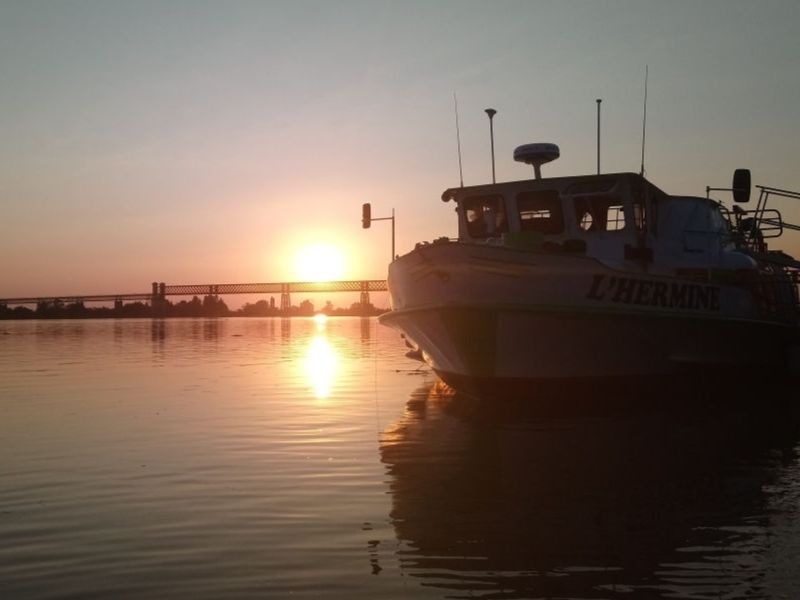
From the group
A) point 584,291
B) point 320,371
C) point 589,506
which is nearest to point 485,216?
point 584,291

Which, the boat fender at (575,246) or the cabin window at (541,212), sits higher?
the cabin window at (541,212)

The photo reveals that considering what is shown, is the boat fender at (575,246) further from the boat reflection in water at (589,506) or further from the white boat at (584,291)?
the boat reflection in water at (589,506)

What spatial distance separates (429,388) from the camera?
1847 cm

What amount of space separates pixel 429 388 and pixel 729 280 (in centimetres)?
690

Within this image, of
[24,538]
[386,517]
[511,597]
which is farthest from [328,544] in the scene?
[24,538]

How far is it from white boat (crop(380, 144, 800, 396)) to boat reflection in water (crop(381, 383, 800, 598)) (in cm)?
170

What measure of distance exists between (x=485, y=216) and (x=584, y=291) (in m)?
3.96

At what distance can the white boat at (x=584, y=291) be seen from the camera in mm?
13148

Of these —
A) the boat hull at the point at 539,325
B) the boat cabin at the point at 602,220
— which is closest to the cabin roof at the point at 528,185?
the boat cabin at the point at 602,220

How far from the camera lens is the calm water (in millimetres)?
5016

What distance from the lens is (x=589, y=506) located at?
22.3 ft

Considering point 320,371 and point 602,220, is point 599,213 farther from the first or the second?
point 320,371

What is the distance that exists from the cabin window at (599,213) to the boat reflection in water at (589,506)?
15.0ft

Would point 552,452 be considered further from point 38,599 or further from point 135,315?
point 135,315
